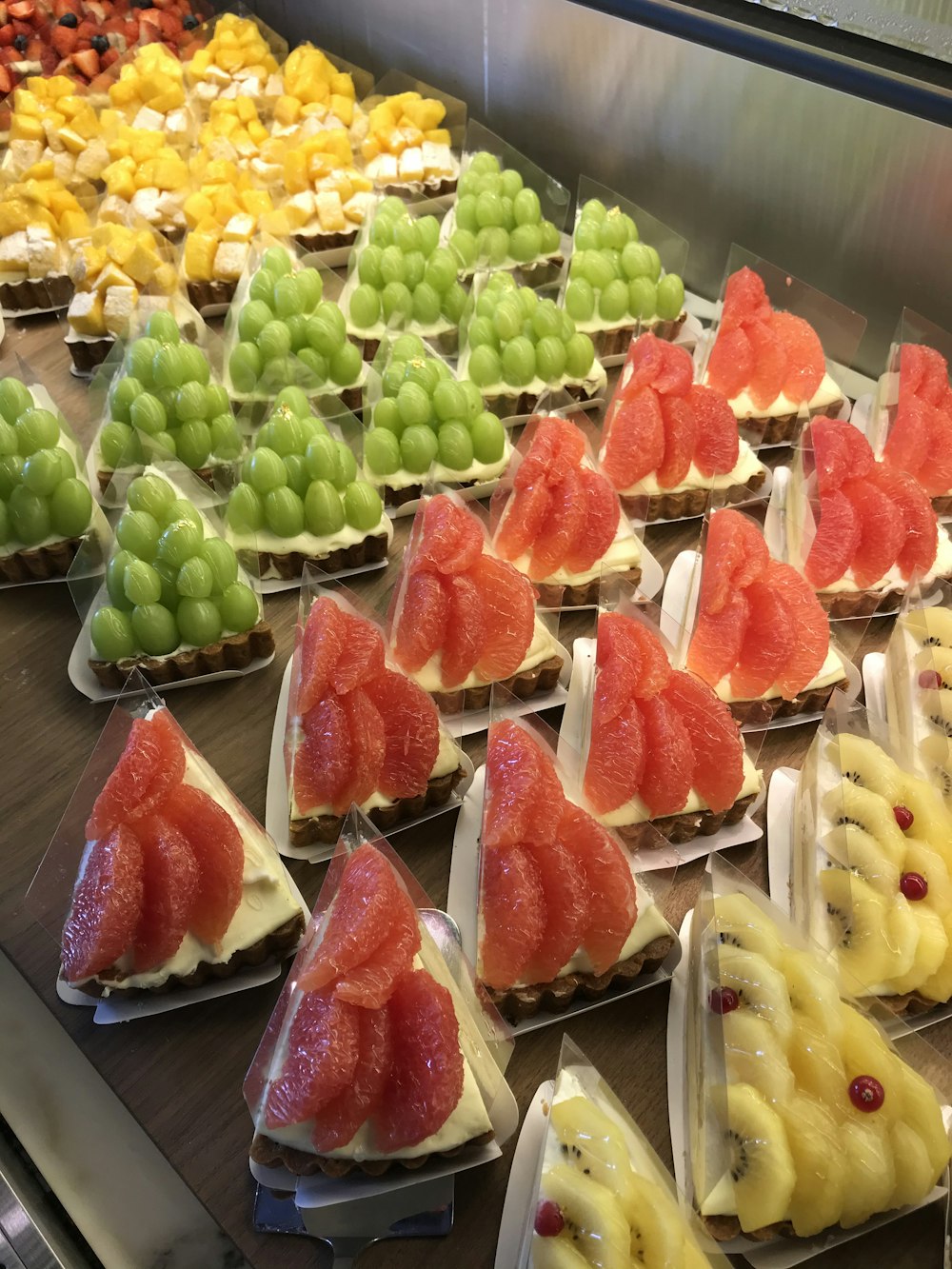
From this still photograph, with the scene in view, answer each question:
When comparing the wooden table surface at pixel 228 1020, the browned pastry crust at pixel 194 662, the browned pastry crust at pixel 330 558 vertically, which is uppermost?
the browned pastry crust at pixel 330 558

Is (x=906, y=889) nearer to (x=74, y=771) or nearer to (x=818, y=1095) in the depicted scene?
(x=818, y=1095)

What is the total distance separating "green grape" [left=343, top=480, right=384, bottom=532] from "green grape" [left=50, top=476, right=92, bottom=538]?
0.58 metres

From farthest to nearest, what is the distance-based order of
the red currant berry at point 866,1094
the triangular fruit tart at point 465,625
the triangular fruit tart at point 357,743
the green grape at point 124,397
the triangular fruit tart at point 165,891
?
the green grape at point 124,397
the triangular fruit tart at point 465,625
the triangular fruit tart at point 357,743
the triangular fruit tart at point 165,891
the red currant berry at point 866,1094

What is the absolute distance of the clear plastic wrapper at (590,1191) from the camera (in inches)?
47.3

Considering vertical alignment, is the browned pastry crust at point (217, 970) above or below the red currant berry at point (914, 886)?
below

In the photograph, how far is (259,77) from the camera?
147 inches

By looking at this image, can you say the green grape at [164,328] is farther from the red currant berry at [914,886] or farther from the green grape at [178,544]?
the red currant berry at [914,886]

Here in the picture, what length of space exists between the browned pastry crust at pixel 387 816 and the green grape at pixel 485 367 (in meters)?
1.15

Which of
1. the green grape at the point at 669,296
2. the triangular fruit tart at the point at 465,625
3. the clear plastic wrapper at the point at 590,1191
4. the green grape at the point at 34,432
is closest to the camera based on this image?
the clear plastic wrapper at the point at 590,1191

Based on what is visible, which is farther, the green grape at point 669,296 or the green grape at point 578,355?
the green grape at point 669,296

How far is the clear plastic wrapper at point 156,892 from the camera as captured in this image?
4.97ft

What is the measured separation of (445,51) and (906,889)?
10.5ft

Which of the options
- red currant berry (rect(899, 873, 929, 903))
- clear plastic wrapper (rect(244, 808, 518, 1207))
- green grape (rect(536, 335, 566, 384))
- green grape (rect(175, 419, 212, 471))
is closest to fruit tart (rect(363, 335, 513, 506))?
green grape (rect(536, 335, 566, 384))

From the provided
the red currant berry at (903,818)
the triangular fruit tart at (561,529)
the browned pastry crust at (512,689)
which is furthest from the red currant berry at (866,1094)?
the triangular fruit tart at (561,529)
